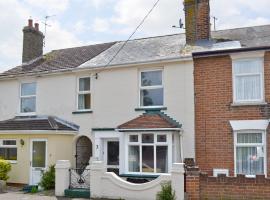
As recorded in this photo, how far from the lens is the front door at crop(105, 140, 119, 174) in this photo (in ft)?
56.2

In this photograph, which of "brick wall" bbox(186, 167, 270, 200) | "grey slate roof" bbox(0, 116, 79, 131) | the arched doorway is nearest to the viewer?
"brick wall" bbox(186, 167, 270, 200)

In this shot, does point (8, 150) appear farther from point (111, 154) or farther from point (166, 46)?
point (166, 46)

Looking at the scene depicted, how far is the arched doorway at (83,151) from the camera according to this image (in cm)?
1795

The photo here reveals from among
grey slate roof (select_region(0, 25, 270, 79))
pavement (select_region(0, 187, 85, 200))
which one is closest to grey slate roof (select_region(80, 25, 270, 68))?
grey slate roof (select_region(0, 25, 270, 79))

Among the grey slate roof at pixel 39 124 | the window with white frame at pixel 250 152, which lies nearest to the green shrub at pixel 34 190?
the grey slate roof at pixel 39 124

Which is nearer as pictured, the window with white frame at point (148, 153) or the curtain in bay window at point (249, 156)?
the curtain in bay window at point (249, 156)

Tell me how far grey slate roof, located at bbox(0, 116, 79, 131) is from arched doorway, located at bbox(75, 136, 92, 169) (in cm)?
86

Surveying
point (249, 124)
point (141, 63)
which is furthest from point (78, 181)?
point (249, 124)

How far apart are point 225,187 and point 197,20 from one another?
836 centimetres

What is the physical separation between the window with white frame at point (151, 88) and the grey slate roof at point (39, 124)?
12.0 ft

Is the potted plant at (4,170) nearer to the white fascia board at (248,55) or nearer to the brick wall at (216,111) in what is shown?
the brick wall at (216,111)

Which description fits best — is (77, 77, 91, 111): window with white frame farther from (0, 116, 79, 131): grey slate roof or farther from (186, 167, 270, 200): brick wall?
(186, 167, 270, 200): brick wall

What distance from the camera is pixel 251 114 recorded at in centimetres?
1423

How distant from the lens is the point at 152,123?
15172mm
